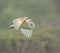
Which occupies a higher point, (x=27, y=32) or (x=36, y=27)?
(x=36, y=27)

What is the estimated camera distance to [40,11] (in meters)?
1.55

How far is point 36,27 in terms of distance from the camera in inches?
57.5

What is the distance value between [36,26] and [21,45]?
0.13 meters

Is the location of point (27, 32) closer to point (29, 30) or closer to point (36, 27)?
point (29, 30)

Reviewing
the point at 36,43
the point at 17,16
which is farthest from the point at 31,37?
the point at 17,16

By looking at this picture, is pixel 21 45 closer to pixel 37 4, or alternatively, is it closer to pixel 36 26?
pixel 36 26

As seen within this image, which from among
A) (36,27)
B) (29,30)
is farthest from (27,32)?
(36,27)

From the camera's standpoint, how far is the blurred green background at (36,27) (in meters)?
1.40

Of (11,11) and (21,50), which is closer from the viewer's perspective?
(21,50)

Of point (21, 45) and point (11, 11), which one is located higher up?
point (11, 11)

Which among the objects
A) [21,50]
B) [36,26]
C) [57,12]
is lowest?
[21,50]

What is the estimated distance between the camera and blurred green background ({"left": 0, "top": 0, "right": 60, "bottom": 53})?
1399 millimetres

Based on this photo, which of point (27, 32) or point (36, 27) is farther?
point (36, 27)

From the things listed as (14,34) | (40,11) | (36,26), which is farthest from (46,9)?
(14,34)
